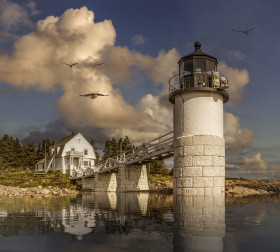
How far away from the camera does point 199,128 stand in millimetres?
23016

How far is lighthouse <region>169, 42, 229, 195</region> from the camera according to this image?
2247 centimetres

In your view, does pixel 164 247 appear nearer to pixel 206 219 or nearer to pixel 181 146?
pixel 206 219

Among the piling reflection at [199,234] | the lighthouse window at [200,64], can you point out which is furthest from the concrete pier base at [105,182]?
the piling reflection at [199,234]

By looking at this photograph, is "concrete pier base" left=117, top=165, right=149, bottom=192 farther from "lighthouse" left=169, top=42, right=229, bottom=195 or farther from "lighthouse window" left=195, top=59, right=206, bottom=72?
"lighthouse window" left=195, top=59, right=206, bottom=72

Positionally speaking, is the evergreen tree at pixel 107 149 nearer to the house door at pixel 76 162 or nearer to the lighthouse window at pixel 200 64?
the house door at pixel 76 162

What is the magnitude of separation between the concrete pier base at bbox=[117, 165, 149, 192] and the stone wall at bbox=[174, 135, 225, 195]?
12.1 m

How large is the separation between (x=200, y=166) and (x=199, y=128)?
8.93ft

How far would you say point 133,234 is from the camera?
8391 millimetres

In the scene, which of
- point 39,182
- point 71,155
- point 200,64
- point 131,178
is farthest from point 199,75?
point 71,155

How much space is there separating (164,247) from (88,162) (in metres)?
63.2

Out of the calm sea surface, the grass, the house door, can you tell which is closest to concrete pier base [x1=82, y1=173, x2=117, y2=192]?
the grass

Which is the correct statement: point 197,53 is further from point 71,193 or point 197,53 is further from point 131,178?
point 71,193

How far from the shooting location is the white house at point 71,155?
6550cm

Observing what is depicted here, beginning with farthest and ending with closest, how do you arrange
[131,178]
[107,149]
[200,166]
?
[107,149] < [131,178] < [200,166]
